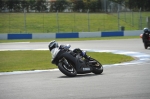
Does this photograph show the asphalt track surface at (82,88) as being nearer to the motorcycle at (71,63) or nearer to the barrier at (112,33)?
the motorcycle at (71,63)

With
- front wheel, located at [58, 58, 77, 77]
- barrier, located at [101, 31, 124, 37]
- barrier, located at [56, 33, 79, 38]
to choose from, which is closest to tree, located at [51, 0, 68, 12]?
barrier, located at [101, 31, 124, 37]

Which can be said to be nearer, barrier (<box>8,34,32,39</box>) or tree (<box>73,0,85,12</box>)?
barrier (<box>8,34,32,39</box>)

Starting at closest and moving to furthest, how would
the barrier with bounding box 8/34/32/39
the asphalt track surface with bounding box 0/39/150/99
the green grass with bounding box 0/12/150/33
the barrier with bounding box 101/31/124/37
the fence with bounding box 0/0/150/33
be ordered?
the asphalt track surface with bounding box 0/39/150/99
the barrier with bounding box 8/34/32/39
the barrier with bounding box 101/31/124/37
the green grass with bounding box 0/12/150/33
the fence with bounding box 0/0/150/33

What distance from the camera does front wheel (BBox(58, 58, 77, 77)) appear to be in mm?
12120

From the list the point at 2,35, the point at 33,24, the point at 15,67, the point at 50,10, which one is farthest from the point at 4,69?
the point at 50,10

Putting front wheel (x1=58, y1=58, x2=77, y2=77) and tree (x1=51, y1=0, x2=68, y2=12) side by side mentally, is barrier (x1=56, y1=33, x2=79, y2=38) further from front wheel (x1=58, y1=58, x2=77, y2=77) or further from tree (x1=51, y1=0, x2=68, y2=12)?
front wheel (x1=58, y1=58, x2=77, y2=77)

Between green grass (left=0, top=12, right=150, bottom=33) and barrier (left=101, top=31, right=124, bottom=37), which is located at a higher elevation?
green grass (left=0, top=12, right=150, bottom=33)

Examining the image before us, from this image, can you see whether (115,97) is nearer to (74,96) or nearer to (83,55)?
(74,96)

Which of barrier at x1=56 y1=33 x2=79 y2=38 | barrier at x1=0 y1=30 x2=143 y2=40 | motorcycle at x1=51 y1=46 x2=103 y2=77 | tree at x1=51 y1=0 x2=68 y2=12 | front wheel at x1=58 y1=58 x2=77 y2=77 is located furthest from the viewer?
tree at x1=51 y1=0 x2=68 y2=12

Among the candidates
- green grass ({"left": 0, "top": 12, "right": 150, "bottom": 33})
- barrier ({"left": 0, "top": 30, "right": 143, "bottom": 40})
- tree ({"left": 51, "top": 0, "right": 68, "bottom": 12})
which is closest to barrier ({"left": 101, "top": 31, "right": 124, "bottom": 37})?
barrier ({"left": 0, "top": 30, "right": 143, "bottom": 40})

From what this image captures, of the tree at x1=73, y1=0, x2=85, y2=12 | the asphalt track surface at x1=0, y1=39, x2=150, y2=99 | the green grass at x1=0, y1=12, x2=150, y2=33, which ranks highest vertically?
the tree at x1=73, y1=0, x2=85, y2=12

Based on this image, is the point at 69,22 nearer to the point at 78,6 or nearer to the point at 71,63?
the point at 78,6

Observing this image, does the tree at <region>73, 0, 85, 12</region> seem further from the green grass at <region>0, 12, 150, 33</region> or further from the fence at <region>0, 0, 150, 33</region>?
the green grass at <region>0, 12, 150, 33</region>

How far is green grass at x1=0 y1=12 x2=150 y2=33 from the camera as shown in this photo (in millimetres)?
46231
